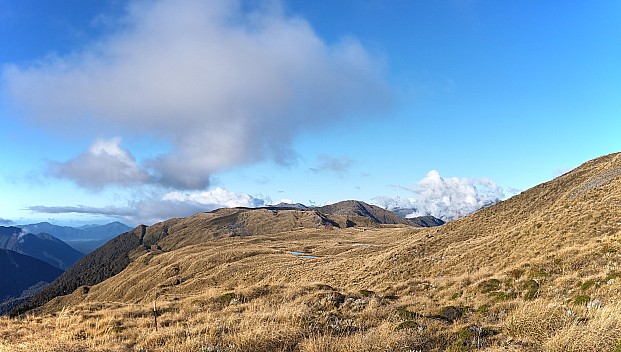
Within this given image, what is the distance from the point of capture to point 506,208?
59.6m

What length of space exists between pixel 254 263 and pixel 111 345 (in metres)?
74.0

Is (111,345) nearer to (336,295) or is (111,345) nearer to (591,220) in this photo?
(336,295)

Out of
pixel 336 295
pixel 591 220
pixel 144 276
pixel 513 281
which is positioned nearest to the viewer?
pixel 336 295

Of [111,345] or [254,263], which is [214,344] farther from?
[254,263]

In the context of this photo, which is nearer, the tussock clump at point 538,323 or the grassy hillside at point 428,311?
the tussock clump at point 538,323

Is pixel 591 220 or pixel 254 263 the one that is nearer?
pixel 591 220

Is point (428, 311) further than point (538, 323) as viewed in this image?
Yes

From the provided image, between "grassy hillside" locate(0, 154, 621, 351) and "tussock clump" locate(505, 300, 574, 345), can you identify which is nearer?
"tussock clump" locate(505, 300, 574, 345)

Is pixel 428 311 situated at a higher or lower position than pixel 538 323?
lower

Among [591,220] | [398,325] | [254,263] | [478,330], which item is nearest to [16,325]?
[398,325]

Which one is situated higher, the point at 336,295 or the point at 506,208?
the point at 506,208

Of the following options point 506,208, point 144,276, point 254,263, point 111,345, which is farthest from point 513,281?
point 144,276

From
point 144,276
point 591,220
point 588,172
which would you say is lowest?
point 144,276

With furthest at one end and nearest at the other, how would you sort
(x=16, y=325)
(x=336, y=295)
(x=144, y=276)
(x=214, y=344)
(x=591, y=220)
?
(x=144, y=276) < (x=591, y=220) < (x=336, y=295) < (x=16, y=325) < (x=214, y=344)
